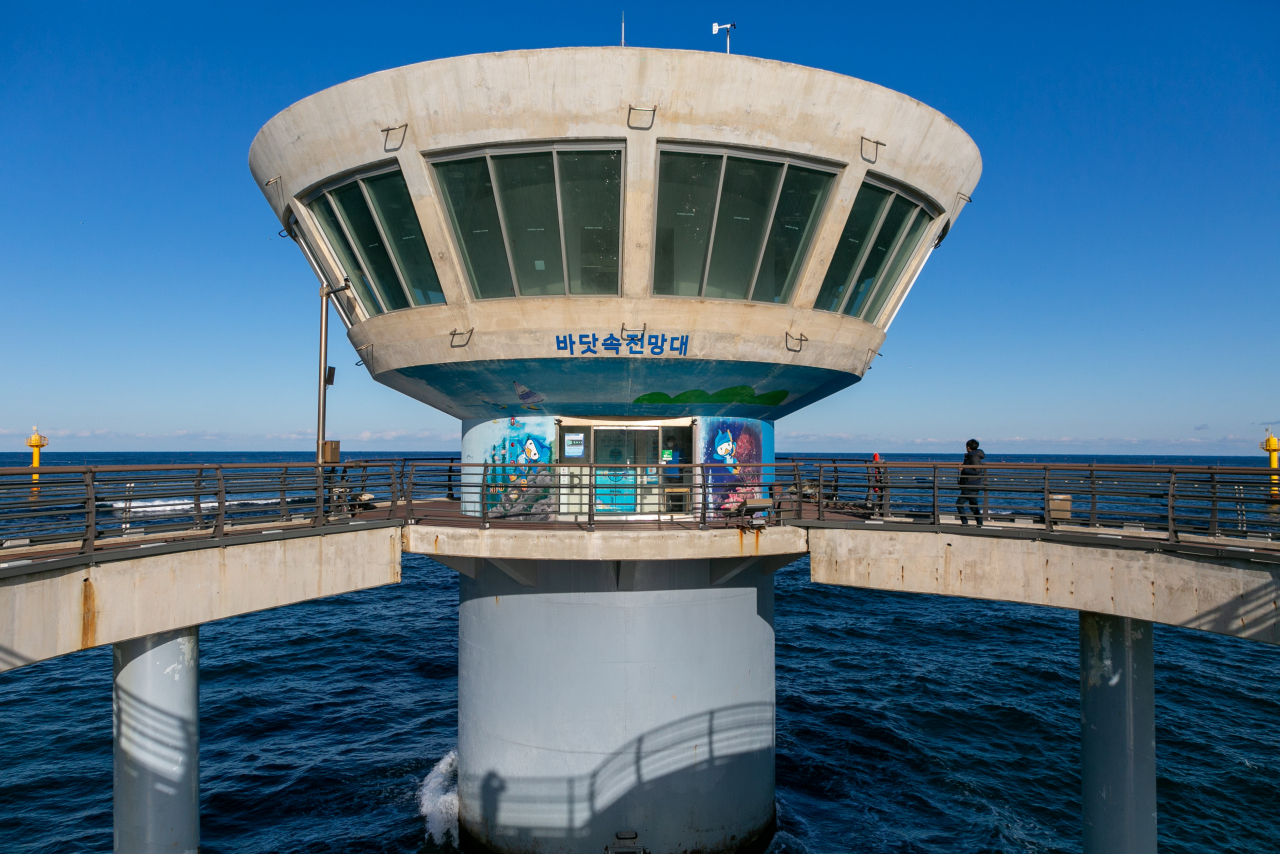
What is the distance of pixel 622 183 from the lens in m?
13.1

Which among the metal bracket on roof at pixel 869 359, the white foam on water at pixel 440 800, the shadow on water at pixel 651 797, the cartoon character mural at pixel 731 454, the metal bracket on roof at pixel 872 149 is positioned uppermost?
the metal bracket on roof at pixel 872 149

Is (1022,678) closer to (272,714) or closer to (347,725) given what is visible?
(347,725)

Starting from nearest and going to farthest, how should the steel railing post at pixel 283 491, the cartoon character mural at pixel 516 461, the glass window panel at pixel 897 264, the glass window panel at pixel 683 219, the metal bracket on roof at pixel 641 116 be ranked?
the metal bracket on roof at pixel 641 116 → the steel railing post at pixel 283 491 → the glass window panel at pixel 683 219 → the cartoon character mural at pixel 516 461 → the glass window panel at pixel 897 264

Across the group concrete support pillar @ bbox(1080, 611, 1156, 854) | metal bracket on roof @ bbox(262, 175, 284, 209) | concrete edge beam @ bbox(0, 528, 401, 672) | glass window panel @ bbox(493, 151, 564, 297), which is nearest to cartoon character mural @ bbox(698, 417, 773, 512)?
glass window panel @ bbox(493, 151, 564, 297)

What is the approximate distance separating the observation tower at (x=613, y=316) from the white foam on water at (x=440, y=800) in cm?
205

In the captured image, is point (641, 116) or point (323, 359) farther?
point (323, 359)

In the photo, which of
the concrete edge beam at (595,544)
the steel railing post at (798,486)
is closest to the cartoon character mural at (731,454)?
the steel railing post at (798,486)

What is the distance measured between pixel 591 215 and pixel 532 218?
1.05m

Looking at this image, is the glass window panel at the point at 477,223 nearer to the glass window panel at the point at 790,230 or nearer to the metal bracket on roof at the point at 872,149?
the glass window panel at the point at 790,230

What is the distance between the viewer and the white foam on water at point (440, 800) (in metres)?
16.7

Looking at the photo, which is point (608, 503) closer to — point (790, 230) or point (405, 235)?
point (790, 230)

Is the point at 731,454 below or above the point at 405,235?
below

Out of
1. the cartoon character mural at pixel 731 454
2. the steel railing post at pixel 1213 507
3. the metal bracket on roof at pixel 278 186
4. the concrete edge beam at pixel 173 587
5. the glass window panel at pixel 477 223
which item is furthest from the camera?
the metal bracket on roof at pixel 278 186

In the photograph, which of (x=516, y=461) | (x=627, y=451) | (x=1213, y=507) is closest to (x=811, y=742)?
(x=627, y=451)
